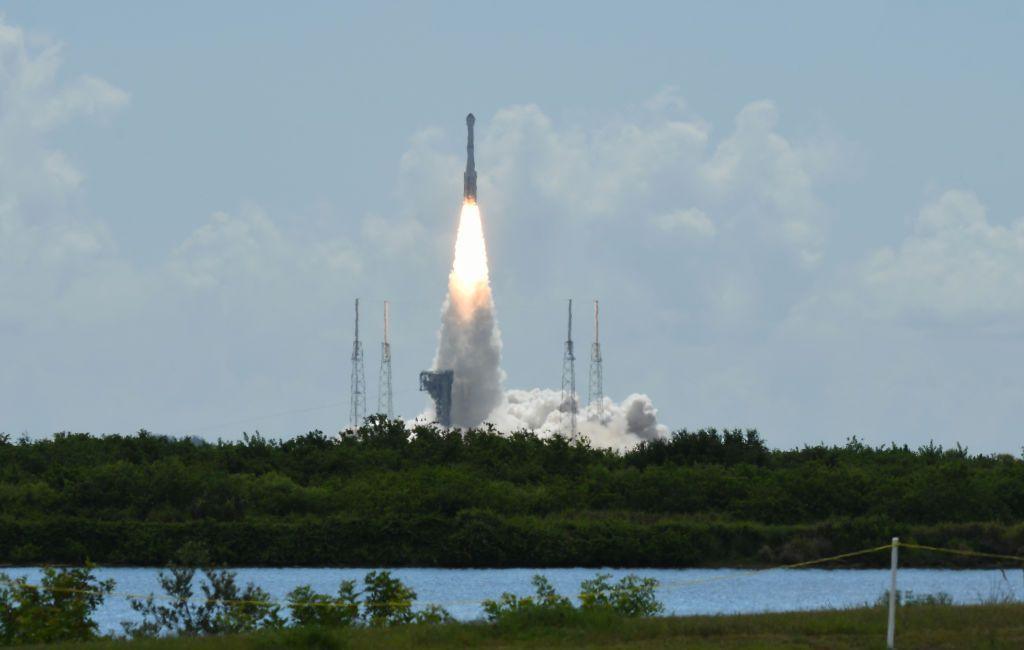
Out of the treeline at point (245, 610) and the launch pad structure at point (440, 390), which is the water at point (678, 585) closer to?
the treeline at point (245, 610)

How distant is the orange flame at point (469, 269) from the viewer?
322 feet

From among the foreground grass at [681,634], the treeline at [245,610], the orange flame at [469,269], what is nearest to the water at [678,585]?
the treeline at [245,610]

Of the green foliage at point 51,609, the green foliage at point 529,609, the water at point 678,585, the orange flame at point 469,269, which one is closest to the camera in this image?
the green foliage at point 529,609

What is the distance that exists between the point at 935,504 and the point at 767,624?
51874mm

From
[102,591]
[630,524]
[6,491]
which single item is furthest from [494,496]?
[102,591]

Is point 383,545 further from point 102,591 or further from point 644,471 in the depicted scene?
point 102,591

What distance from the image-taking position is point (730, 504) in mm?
79250

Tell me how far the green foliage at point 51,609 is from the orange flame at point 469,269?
67689 mm

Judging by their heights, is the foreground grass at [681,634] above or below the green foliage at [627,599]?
below

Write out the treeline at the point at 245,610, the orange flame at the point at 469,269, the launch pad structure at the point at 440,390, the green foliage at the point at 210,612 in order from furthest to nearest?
the launch pad structure at the point at 440,390, the orange flame at the point at 469,269, the green foliage at the point at 210,612, the treeline at the point at 245,610

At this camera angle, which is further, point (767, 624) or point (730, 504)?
point (730, 504)

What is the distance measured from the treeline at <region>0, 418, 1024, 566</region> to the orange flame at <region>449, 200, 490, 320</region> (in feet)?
39.7

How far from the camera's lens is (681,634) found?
1040 inches

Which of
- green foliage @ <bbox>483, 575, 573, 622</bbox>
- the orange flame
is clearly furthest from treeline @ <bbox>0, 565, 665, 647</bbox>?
the orange flame
